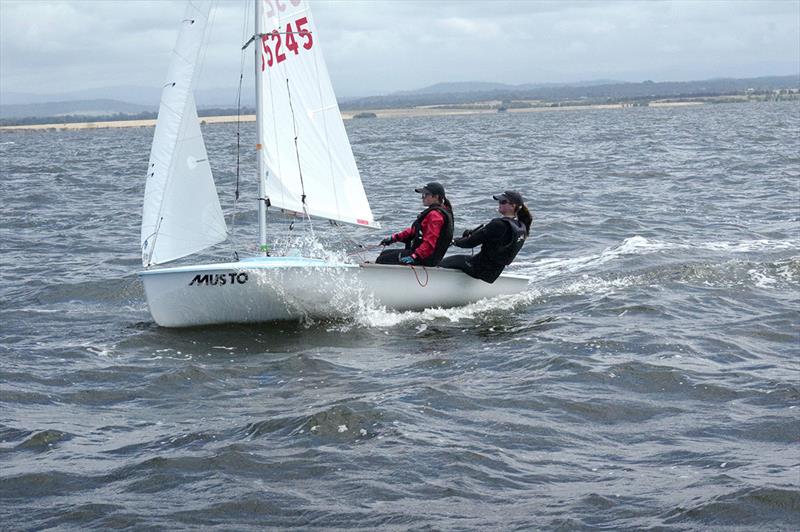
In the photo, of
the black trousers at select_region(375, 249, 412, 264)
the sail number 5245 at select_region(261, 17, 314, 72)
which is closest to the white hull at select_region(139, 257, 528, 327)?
the black trousers at select_region(375, 249, 412, 264)

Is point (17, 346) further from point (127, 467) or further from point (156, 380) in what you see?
point (127, 467)

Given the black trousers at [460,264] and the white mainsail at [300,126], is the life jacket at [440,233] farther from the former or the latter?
the white mainsail at [300,126]

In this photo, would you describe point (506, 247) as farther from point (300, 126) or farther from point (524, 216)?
point (300, 126)

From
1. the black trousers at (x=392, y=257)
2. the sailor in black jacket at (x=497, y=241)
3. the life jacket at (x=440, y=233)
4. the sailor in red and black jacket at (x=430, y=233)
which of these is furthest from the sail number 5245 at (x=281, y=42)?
the sailor in black jacket at (x=497, y=241)

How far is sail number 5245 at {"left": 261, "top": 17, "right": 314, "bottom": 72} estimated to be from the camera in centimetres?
1098

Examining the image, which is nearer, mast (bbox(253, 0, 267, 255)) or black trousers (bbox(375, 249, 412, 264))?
mast (bbox(253, 0, 267, 255))

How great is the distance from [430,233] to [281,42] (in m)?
2.58

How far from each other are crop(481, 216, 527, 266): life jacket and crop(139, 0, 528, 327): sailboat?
0.40 m

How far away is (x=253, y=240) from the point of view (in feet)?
59.3

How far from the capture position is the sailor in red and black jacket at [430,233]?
36.8 ft

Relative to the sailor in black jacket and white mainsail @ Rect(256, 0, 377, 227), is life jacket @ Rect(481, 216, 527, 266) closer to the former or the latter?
the sailor in black jacket

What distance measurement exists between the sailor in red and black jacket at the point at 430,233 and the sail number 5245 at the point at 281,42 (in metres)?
2.05

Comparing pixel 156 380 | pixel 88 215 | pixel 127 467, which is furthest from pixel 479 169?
pixel 127 467

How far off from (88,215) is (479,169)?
14232 millimetres
